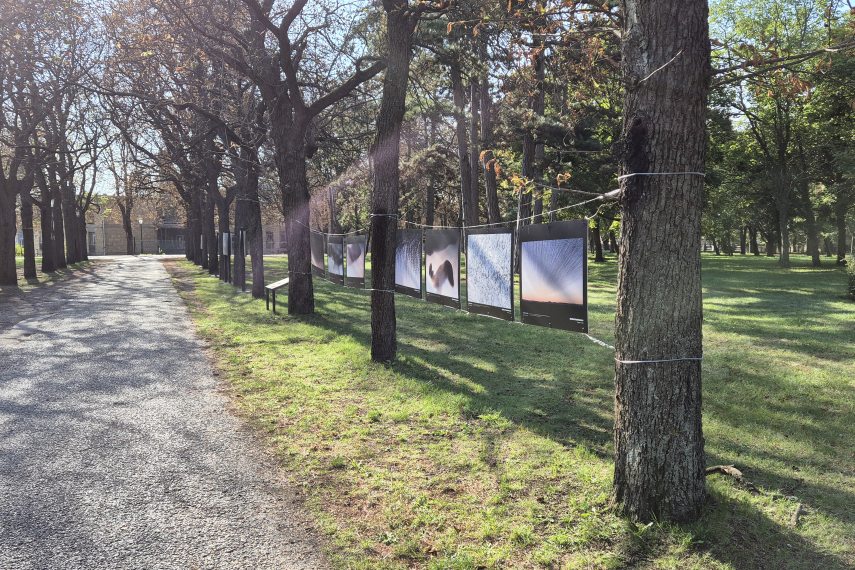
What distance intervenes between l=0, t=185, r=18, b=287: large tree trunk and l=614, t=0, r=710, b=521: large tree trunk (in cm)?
2310

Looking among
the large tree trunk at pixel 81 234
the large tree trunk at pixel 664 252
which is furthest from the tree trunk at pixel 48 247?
the large tree trunk at pixel 664 252

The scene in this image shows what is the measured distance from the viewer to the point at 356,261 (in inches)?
503

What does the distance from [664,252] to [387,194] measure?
5167 mm

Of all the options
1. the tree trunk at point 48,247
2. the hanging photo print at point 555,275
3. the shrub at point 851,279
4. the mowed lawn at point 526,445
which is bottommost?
the mowed lawn at point 526,445

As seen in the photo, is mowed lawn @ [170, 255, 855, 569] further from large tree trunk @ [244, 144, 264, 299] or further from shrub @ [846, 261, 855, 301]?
large tree trunk @ [244, 144, 264, 299]

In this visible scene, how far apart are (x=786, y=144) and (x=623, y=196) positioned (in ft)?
106

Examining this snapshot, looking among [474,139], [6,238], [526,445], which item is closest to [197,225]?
[6,238]

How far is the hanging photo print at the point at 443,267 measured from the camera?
845 cm

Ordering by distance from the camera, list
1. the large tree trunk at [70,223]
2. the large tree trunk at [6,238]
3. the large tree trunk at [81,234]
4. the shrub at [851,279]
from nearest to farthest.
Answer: the shrub at [851,279] → the large tree trunk at [6,238] → the large tree trunk at [70,223] → the large tree trunk at [81,234]

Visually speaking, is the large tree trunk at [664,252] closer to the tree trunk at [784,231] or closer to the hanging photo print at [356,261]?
the hanging photo print at [356,261]

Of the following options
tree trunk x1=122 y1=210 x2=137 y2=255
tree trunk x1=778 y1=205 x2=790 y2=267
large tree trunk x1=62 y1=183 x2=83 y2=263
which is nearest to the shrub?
tree trunk x1=778 y1=205 x2=790 y2=267

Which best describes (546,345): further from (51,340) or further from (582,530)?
(51,340)

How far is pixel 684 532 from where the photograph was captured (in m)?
3.23

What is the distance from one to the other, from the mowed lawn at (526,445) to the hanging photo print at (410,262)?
88 centimetres
